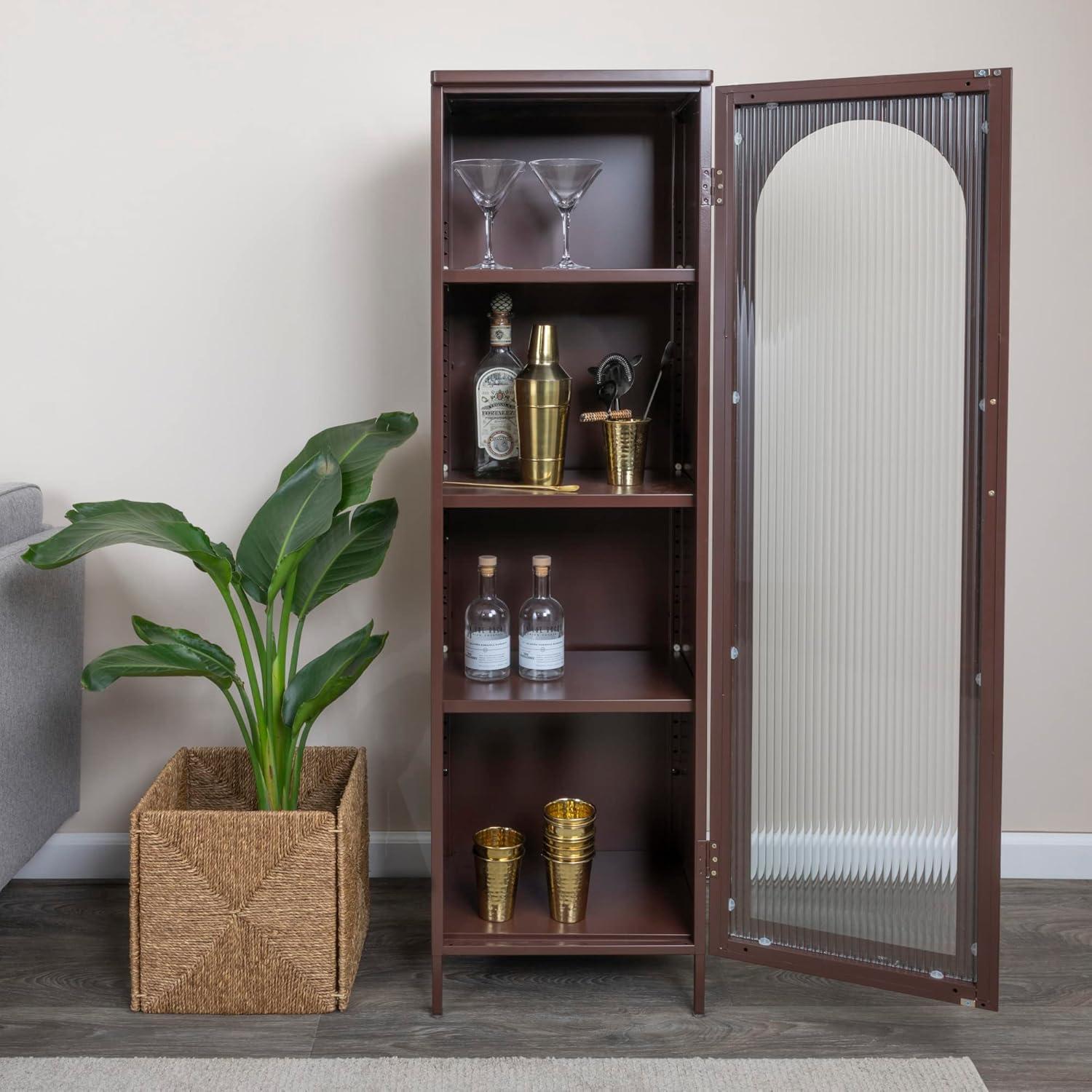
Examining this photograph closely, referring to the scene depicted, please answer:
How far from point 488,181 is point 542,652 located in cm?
82

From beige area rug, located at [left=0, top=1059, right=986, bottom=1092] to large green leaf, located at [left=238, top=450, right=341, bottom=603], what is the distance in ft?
2.48

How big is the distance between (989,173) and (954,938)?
1.22 metres

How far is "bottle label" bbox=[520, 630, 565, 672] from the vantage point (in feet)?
6.41

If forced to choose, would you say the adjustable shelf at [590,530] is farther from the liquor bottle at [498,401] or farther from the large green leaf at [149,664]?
the large green leaf at [149,664]

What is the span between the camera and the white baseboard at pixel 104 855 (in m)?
2.37

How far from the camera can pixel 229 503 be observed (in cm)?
230

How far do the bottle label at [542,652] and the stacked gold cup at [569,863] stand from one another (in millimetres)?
274

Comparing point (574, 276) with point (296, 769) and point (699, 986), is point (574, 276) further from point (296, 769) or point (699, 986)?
point (699, 986)

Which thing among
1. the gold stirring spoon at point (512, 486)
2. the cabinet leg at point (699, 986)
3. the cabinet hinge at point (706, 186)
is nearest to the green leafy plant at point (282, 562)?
the gold stirring spoon at point (512, 486)

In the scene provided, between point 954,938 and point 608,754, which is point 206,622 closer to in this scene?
point 608,754

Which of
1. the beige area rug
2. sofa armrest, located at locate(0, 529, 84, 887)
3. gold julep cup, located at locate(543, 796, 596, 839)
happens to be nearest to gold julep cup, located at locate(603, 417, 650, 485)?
gold julep cup, located at locate(543, 796, 596, 839)

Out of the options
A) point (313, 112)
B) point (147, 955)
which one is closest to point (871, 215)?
point (313, 112)

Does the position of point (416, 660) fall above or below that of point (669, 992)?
above

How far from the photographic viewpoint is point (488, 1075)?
1701mm
